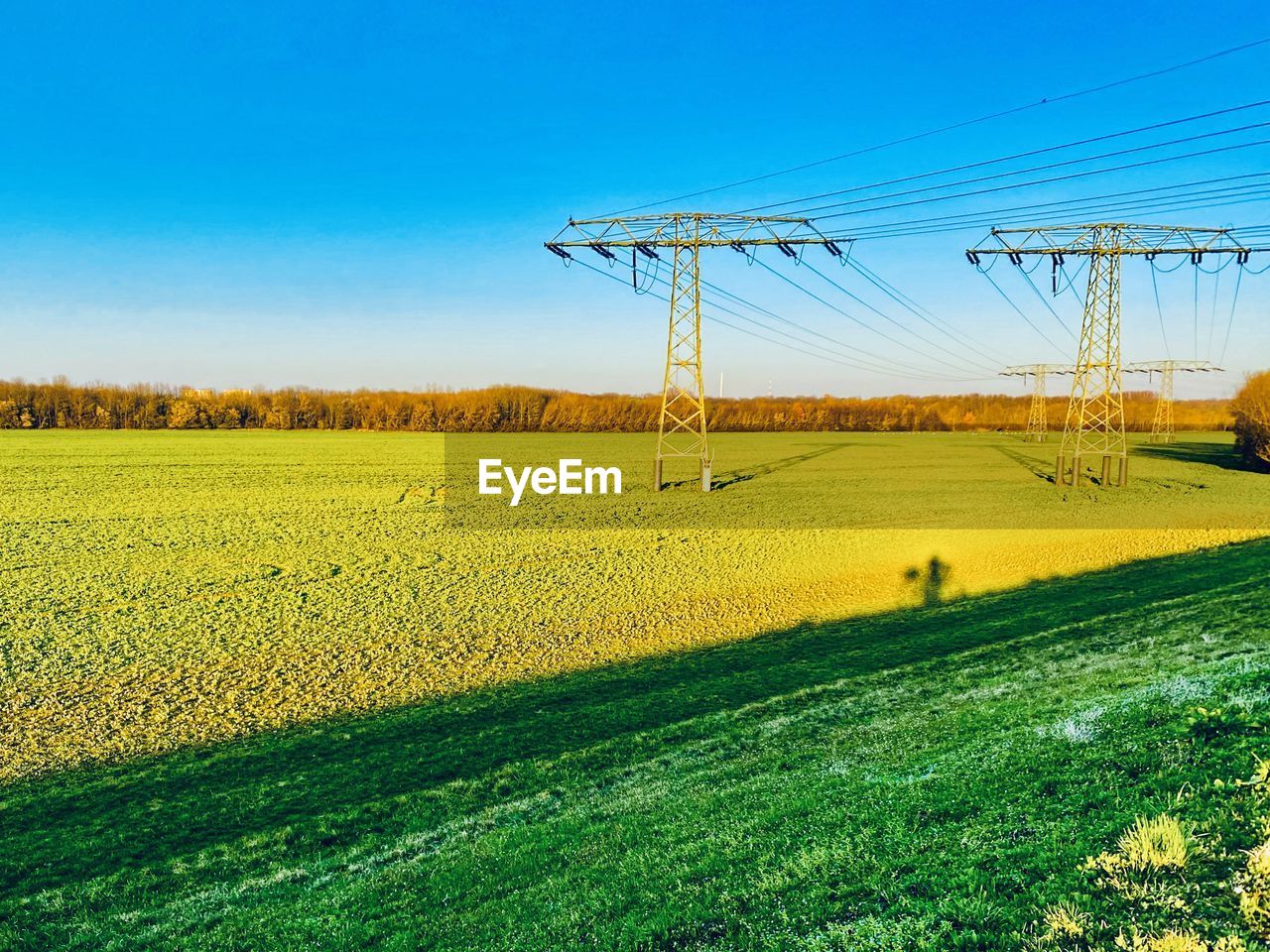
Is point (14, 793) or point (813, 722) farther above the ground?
point (813, 722)

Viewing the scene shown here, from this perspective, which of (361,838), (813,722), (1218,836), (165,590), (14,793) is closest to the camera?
(1218,836)

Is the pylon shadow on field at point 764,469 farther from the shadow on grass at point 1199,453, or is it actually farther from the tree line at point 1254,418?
the tree line at point 1254,418

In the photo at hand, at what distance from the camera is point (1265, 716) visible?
5207 mm

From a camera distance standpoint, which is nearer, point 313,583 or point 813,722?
point 813,722

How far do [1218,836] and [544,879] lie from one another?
13.2 ft

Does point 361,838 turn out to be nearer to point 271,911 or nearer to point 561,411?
point 271,911

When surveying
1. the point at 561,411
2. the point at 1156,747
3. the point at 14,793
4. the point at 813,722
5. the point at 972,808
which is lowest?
the point at 14,793

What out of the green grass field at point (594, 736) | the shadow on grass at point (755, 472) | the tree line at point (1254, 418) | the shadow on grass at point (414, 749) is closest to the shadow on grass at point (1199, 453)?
the tree line at point (1254, 418)

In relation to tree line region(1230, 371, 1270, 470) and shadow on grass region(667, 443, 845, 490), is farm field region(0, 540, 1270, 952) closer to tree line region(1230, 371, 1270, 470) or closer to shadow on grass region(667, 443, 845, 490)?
shadow on grass region(667, 443, 845, 490)

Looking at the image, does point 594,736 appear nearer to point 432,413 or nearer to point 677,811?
point 677,811

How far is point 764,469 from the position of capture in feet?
142

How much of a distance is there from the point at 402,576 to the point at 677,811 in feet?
42.5

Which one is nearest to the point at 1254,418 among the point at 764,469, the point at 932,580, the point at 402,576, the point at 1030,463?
the point at 1030,463

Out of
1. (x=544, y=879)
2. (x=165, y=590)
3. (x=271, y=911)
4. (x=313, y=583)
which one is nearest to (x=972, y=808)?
(x=544, y=879)
